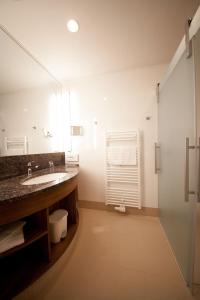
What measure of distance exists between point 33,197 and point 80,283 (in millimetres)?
794

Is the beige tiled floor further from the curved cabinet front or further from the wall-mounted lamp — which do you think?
the wall-mounted lamp

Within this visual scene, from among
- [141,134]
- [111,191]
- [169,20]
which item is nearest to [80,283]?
[111,191]

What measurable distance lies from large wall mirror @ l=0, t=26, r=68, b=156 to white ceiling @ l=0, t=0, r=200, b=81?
173 millimetres

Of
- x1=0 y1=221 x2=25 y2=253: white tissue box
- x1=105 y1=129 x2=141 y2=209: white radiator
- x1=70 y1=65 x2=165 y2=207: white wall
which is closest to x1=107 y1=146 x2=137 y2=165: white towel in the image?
x1=105 y1=129 x2=141 y2=209: white radiator

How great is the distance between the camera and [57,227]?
1.28 metres

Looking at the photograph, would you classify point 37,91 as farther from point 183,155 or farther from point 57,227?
point 183,155

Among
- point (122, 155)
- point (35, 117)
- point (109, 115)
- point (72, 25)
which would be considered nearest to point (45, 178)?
point (35, 117)

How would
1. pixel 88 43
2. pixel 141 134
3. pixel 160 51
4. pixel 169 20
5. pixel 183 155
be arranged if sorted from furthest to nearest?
pixel 141 134 → pixel 160 51 → pixel 88 43 → pixel 169 20 → pixel 183 155

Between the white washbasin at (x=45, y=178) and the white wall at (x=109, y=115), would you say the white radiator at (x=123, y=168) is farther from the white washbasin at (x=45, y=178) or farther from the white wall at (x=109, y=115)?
the white washbasin at (x=45, y=178)

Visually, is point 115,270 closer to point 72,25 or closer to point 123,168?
point 123,168

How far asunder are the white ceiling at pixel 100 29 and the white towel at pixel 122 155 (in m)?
1.25

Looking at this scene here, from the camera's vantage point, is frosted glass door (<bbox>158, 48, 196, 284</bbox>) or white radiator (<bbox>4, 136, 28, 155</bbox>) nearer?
frosted glass door (<bbox>158, 48, 196, 284</bbox>)

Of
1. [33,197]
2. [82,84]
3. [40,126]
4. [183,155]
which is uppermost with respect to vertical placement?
[82,84]

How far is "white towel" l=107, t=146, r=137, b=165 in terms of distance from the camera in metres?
1.96
